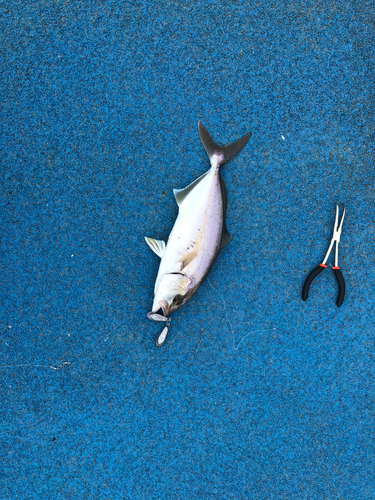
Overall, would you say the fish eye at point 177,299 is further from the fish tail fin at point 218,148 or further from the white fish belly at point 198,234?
the fish tail fin at point 218,148

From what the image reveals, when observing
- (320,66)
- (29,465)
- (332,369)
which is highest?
(320,66)

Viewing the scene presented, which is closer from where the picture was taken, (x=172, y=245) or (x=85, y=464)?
(x=172, y=245)

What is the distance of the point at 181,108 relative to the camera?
1.77 metres

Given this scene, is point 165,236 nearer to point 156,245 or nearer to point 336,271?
point 156,245

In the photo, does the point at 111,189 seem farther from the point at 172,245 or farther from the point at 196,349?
the point at 196,349

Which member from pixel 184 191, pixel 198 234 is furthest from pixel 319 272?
pixel 184 191

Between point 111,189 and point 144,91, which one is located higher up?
point 144,91

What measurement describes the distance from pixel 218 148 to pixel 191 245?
44cm

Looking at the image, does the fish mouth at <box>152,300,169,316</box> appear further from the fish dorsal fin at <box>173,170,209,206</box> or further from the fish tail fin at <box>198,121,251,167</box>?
the fish tail fin at <box>198,121,251,167</box>

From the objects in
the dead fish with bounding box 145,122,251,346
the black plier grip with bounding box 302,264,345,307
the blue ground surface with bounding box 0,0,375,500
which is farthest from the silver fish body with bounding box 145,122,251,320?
the black plier grip with bounding box 302,264,345,307

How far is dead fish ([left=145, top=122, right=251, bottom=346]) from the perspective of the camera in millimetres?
1644

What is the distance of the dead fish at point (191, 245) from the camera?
5.39 feet

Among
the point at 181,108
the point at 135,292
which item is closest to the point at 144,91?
the point at 181,108

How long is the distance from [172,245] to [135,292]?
0.93ft
